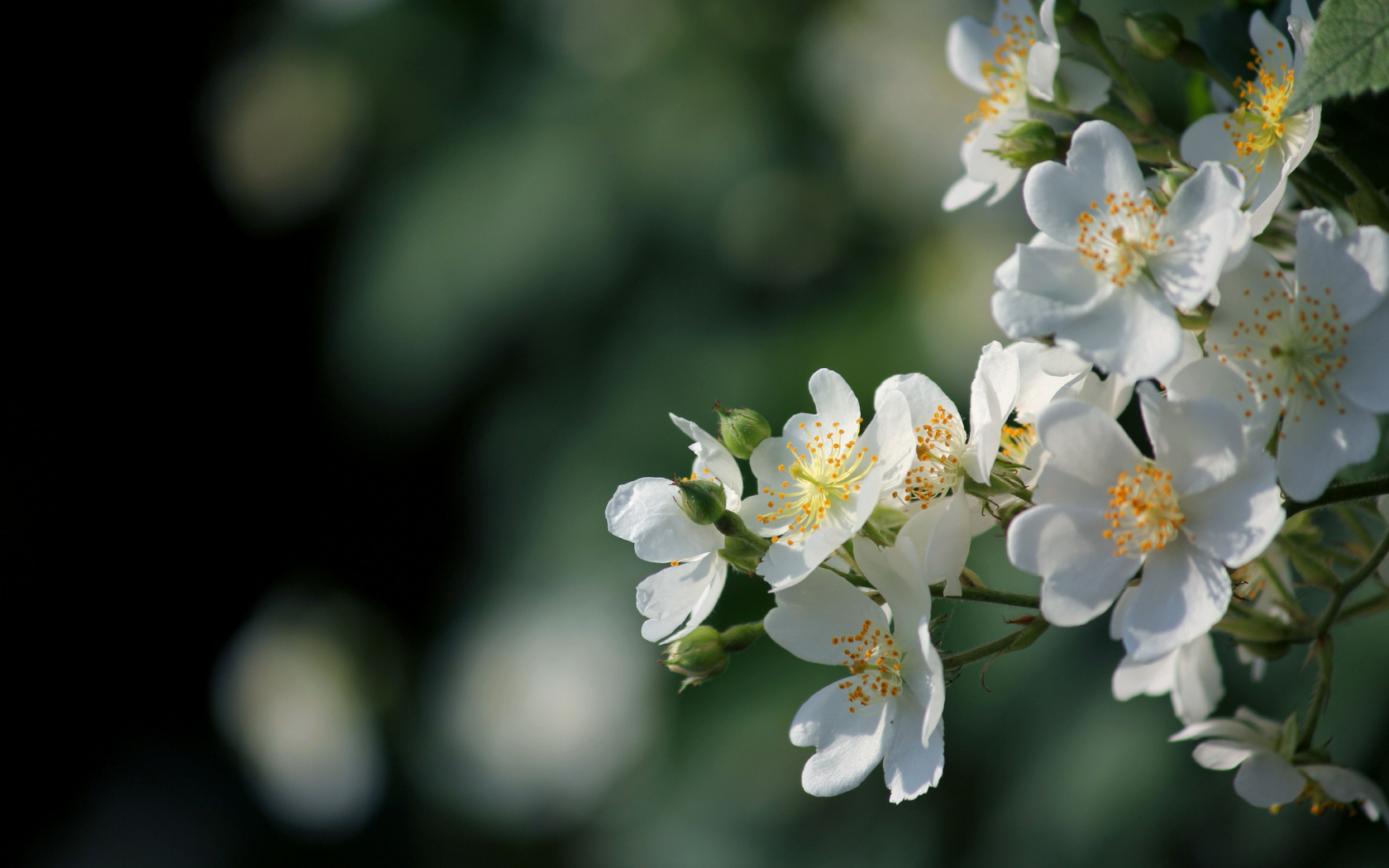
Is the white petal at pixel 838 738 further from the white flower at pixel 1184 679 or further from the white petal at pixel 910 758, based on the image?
the white flower at pixel 1184 679

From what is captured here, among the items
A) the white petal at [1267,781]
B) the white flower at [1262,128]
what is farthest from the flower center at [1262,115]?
the white petal at [1267,781]

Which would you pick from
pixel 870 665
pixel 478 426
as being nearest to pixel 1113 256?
pixel 870 665

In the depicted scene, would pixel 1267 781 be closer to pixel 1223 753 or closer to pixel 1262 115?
pixel 1223 753

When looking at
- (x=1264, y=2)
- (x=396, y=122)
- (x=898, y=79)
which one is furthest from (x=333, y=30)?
(x=1264, y=2)

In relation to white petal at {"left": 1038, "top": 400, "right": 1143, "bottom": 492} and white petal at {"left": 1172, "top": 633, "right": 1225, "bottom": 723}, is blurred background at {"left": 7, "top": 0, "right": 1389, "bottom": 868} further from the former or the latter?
white petal at {"left": 1038, "top": 400, "right": 1143, "bottom": 492}

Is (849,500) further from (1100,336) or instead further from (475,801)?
(475,801)

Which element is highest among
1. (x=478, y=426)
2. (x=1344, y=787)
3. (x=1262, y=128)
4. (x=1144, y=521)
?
(x=1262, y=128)
